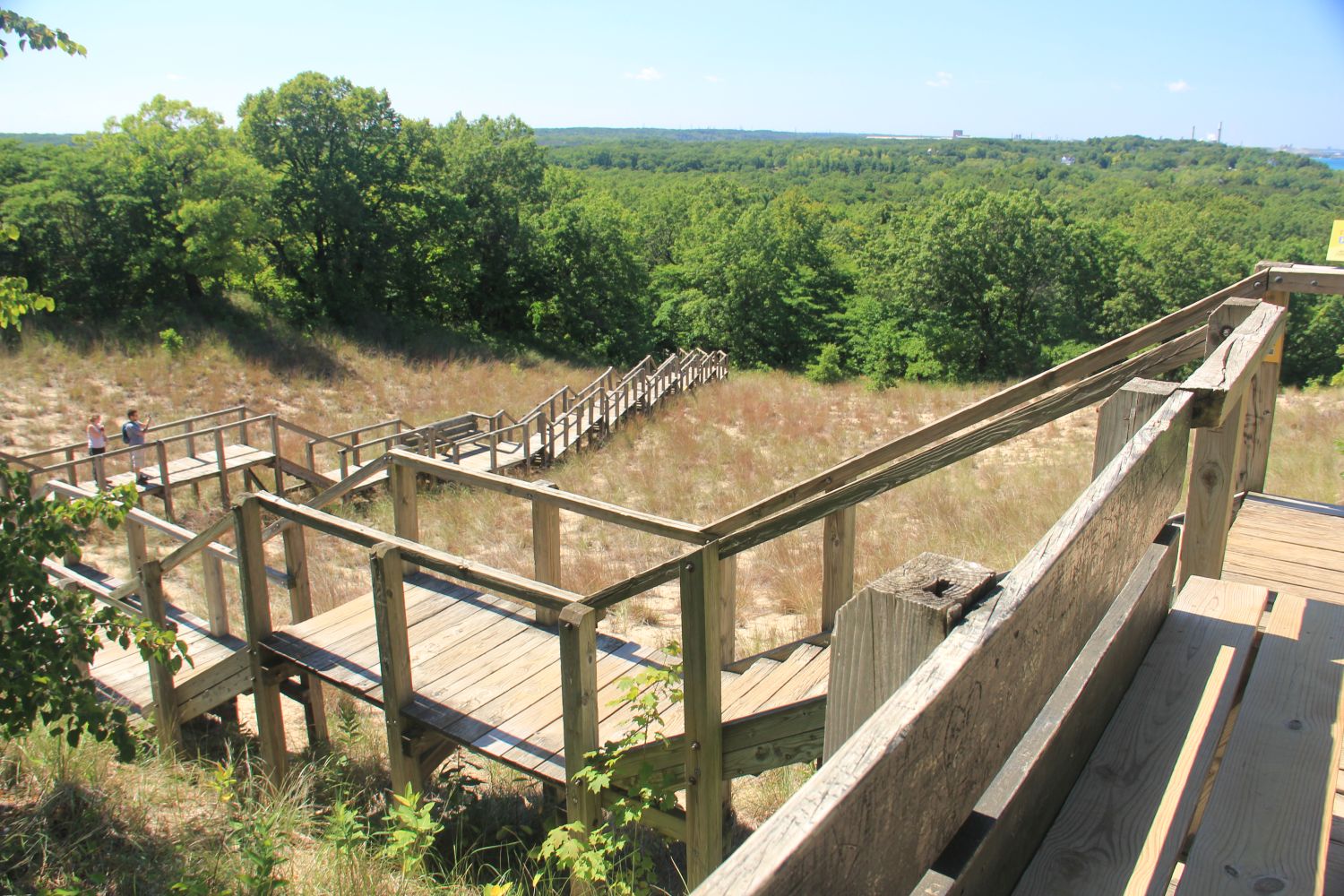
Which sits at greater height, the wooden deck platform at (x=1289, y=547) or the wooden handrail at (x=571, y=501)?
the wooden deck platform at (x=1289, y=547)

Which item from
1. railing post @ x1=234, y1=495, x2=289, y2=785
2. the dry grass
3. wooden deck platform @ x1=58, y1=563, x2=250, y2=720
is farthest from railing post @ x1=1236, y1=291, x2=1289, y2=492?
wooden deck platform @ x1=58, y1=563, x2=250, y2=720

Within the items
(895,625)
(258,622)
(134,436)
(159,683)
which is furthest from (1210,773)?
(134,436)

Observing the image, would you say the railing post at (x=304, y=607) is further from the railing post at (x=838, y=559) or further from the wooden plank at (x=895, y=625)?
the wooden plank at (x=895, y=625)

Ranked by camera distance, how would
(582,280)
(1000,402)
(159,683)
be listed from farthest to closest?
(582,280) → (159,683) → (1000,402)

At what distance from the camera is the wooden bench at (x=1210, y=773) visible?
142 cm

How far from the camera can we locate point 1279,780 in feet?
5.60

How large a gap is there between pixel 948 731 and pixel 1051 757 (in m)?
0.47

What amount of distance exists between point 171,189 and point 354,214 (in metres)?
6.25

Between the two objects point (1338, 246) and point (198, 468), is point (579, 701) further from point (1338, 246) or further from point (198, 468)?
point (198, 468)

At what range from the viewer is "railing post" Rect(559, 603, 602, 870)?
148 inches

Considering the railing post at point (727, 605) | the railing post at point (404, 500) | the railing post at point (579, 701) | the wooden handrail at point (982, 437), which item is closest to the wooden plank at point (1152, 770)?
the wooden handrail at point (982, 437)


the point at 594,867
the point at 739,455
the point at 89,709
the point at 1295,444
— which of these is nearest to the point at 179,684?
the point at 89,709

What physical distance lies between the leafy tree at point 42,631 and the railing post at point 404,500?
6.93 ft

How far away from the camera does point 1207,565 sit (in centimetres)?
292
